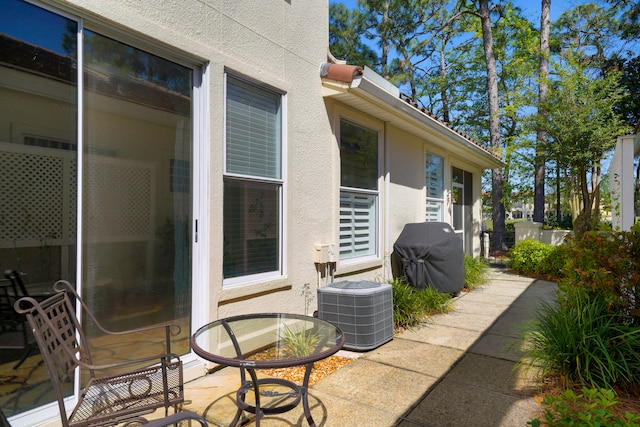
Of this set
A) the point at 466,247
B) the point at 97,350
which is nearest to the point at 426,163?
the point at 466,247

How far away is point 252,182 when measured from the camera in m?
4.18

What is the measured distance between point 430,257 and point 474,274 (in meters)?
2.47

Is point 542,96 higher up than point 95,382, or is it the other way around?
point 542,96

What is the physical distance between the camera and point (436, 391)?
11.0 ft

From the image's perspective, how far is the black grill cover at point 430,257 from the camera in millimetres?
6438

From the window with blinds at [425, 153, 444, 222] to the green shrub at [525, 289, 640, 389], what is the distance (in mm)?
5019

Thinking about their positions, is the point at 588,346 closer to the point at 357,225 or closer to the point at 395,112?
the point at 357,225

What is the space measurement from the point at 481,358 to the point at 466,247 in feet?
24.6

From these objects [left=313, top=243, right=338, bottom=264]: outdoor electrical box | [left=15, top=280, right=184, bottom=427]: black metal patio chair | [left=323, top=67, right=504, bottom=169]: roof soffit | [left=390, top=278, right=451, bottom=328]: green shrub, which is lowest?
[left=390, top=278, right=451, bottom=328]: green shrub

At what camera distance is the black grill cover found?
253 inches

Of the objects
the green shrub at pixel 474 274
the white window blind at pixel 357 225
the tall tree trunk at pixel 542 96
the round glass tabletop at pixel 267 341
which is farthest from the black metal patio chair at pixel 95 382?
the tall tree trunk at pixel 542 96

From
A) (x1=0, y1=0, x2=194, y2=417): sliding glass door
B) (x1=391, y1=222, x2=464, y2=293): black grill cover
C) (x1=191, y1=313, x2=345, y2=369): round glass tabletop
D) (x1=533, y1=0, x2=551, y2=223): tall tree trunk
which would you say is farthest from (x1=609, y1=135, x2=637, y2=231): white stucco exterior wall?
(x1=533, y1=0, x2=551, y2=223): tall tree trunk

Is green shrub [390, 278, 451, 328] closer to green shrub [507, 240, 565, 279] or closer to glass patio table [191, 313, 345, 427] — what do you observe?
glass patio table [191, 313, 345, 427]

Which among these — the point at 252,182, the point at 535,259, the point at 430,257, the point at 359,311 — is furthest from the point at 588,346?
the point at 535,259
